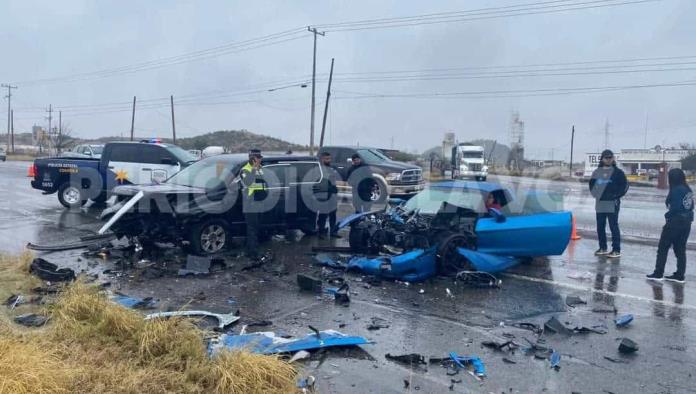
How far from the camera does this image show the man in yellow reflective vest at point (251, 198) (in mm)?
9109

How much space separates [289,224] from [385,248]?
2739 millimetres

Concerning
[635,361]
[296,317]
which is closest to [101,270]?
[296,317]

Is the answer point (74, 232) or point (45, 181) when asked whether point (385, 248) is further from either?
point (45, 181)

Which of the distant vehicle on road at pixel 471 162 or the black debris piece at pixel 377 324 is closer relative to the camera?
the black debris piece at pixel 377 324

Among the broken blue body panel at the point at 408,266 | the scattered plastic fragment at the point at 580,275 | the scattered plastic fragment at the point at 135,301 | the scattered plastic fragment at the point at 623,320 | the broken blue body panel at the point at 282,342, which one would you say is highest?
the broken blue body panel at the point at 408,266

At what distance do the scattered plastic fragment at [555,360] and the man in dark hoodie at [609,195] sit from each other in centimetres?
542

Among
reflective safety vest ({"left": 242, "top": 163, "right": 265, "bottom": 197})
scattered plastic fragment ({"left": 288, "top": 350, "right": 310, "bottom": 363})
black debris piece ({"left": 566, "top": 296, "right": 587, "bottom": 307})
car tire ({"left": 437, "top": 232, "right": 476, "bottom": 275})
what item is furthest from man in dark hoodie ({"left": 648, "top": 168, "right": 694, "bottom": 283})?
reflective safety vest ({"left": 242, "top": 163, "right": 265, "bottom": 197})

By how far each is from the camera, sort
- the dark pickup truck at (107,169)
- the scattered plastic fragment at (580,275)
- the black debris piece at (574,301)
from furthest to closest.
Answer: the dark pickup truck at (107,169), the scattered plastic fragment at (580,275), the black debris piece at (574,301)

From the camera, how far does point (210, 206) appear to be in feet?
29.8

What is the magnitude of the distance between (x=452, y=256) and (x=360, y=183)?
7095 mm

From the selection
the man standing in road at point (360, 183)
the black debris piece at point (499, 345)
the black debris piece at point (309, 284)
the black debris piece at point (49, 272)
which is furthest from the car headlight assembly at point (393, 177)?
the black debris piece at point (499, 345)

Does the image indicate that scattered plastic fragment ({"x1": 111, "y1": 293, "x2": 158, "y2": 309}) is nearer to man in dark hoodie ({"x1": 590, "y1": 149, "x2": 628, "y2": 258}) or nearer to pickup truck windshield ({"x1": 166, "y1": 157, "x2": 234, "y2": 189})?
pickup truck windshield ({"x1": 166, "y1": 157, "x2": 234, "y2": 189})

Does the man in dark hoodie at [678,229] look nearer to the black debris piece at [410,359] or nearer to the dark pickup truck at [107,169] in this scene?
the black debris piece at [410,359]

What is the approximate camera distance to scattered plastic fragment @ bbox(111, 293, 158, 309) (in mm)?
6254
